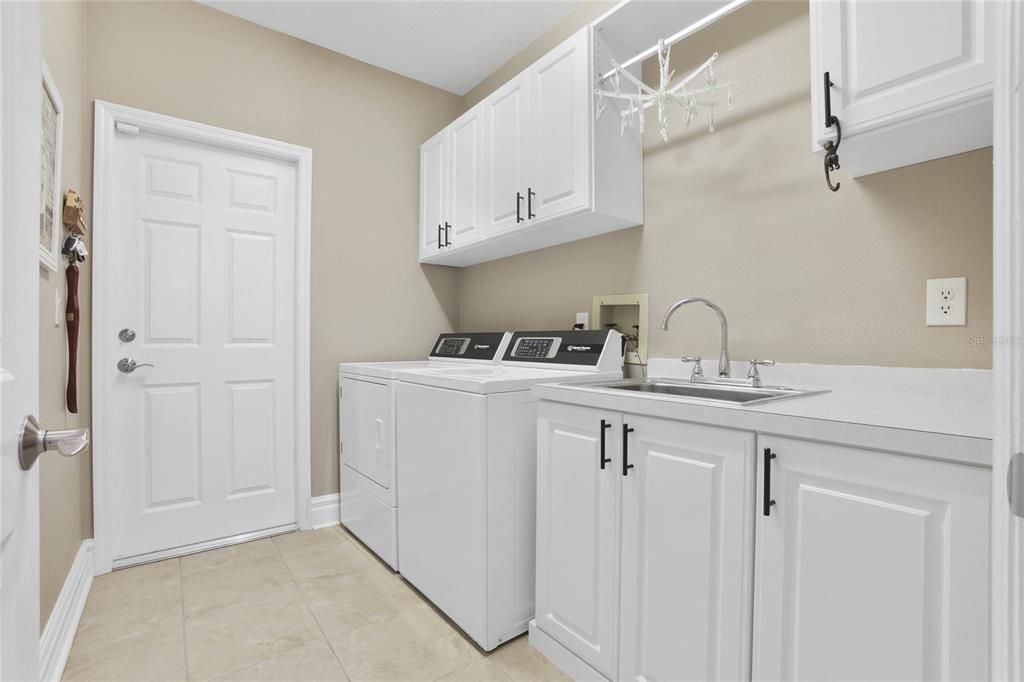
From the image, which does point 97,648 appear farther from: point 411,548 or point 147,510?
point 411,548

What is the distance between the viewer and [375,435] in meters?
2.34

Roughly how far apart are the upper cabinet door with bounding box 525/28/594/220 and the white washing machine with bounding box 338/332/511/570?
778 millimetres

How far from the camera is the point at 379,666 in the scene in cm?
158

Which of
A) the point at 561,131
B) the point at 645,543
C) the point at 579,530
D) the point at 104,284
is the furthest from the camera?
the point at 104,284

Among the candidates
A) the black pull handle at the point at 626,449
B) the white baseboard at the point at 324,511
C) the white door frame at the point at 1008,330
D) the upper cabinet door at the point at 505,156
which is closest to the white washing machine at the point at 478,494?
the black pull handle at the point at 626,449

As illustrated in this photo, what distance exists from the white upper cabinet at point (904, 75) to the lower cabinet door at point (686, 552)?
0.82 meters

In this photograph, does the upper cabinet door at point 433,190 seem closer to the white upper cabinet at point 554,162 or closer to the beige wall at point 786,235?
the white upper cabinet at point 554,162

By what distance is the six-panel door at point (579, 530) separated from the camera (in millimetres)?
1372

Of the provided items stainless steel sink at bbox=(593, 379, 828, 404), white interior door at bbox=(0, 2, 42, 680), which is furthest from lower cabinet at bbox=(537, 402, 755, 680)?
white interior door at bbox=(0, 2, 42, 680)

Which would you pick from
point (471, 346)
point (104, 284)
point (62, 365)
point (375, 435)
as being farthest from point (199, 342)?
point (471, 346)

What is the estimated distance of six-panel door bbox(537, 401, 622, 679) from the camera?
54.0 inches

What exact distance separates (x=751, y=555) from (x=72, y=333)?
2.24 meters

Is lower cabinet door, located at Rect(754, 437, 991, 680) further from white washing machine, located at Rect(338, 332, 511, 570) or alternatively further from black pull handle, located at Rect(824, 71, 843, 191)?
white washing machine, located at Rect(338, 332, 511, 570)

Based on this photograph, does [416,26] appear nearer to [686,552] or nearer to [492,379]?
[492,379]
